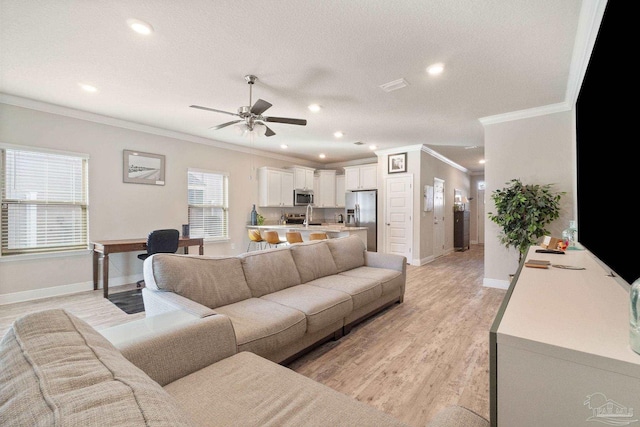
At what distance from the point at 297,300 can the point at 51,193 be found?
416 cm

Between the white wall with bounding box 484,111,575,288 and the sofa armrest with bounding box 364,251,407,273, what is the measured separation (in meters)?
1.82

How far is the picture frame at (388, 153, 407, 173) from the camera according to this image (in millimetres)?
6469

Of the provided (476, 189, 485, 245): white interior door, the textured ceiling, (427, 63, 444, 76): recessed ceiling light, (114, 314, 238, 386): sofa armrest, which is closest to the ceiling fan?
the textured ceiling

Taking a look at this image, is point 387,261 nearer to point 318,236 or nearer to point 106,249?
point 318,236

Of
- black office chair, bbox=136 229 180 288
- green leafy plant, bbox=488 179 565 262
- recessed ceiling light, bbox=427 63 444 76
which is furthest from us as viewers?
black office chair, bbox=136 229 180 288

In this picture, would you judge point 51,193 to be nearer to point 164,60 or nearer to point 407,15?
point 164,60

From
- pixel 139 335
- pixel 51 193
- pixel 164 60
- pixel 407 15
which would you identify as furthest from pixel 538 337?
pixel 51 193

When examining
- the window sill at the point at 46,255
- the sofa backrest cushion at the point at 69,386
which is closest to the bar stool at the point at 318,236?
the window sill at the point at 46,255

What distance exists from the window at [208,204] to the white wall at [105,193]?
0.58 feet

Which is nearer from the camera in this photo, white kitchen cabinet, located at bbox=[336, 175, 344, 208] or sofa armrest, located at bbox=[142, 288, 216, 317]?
sofa armrest, located at bbox=[142, 288, 216, 317]

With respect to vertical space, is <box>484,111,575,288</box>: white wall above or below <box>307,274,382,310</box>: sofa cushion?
above

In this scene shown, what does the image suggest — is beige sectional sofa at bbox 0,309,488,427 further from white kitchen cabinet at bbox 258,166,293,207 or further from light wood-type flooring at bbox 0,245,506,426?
white kitchen cabinet at bbox 258,166,293,207

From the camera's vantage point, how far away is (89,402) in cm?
48

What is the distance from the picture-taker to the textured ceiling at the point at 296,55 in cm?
208
